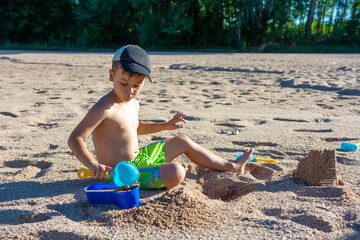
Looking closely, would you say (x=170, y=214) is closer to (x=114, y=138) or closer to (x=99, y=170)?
(x=99, y=170)

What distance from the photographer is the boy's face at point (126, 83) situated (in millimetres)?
2127

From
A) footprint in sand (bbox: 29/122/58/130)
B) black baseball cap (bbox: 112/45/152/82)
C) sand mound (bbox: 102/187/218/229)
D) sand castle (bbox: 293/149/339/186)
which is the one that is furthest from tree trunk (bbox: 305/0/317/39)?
sand mound (bbox: 102/187/218/229)

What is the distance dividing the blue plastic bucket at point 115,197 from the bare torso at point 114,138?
0.30 metres

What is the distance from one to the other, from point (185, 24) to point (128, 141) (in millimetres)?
14388

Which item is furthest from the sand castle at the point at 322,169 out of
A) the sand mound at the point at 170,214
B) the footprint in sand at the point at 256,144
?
the footprint in sand at the point at 256,144

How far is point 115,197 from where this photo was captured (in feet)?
6.17

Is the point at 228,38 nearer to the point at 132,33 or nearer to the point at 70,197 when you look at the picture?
the point at 132,33

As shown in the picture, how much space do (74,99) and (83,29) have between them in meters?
15.1

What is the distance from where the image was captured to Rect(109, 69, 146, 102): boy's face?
6.98ft

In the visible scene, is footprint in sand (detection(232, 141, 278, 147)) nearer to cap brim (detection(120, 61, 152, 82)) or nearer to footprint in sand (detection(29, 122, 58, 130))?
cap brim (detection(120, 61, 152, 82))

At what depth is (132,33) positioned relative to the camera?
18.8 metres

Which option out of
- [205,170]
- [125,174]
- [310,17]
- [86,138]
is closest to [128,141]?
[86,138]

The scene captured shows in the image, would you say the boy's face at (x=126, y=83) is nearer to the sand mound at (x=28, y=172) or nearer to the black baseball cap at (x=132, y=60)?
the black baseball cap at (x=132, y=60)

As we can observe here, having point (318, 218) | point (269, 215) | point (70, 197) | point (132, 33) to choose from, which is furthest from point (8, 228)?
point (132, 33)
